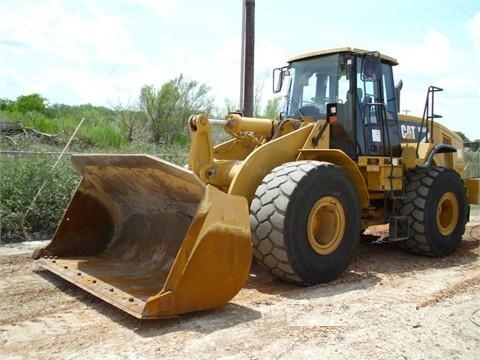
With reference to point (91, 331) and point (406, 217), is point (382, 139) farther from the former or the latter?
point (91, 331)

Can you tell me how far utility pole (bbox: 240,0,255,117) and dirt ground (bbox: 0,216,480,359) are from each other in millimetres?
5735

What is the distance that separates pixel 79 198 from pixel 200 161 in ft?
4.75

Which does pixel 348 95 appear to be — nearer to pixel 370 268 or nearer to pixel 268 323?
pixel 370 268

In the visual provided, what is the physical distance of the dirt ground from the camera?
368cm

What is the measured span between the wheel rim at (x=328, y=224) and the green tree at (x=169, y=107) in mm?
12596

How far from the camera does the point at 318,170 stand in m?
5.57

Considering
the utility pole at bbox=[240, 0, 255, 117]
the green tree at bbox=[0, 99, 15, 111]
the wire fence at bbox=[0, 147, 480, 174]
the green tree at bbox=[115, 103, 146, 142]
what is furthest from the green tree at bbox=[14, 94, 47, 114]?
the utility pole at bbox=[240, 0, 255, 117]

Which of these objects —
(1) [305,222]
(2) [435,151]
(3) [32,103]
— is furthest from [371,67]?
(3) [32,103]

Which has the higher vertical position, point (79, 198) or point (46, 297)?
point (79, 198)

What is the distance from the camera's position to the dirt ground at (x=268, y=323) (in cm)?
368

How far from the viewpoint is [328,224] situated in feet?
19.2

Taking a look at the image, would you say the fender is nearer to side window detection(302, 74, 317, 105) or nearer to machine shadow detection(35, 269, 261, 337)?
side window detection(302, 74, 317, 105)

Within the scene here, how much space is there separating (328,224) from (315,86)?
202 centimetres

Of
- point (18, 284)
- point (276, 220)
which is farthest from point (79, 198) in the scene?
point (276, 220)
